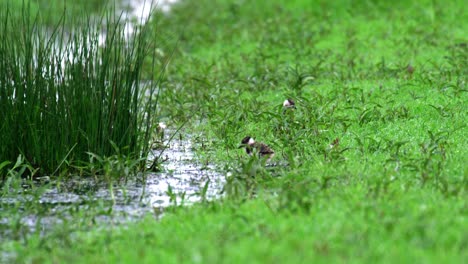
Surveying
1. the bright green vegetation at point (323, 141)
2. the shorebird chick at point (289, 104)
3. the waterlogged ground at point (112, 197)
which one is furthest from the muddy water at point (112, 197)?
the shorebird chick at point (289, 104)

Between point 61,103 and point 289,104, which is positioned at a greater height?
point 61,103

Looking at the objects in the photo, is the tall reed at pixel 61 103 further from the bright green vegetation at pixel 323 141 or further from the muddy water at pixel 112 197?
the bright green vegetation at pixel 323 141

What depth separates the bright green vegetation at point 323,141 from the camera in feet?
12.1

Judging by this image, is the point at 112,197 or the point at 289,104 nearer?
the point at 112,197

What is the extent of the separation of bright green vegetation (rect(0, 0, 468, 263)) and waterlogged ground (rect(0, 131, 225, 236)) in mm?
179

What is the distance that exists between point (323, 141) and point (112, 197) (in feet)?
5.81

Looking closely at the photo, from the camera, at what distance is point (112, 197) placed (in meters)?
4.84

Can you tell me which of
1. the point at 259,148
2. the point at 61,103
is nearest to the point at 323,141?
the point at 259,148

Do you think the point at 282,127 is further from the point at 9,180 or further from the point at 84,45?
the point at 9,180

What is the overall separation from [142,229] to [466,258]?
1.54 metres

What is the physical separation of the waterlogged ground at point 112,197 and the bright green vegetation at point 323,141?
7.0 inches

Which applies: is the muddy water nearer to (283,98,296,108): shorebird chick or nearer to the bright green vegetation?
the bright green vegetation

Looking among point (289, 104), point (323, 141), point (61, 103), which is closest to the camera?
point (61, 103)

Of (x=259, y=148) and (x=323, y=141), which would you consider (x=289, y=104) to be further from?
(x=259, y=148)
